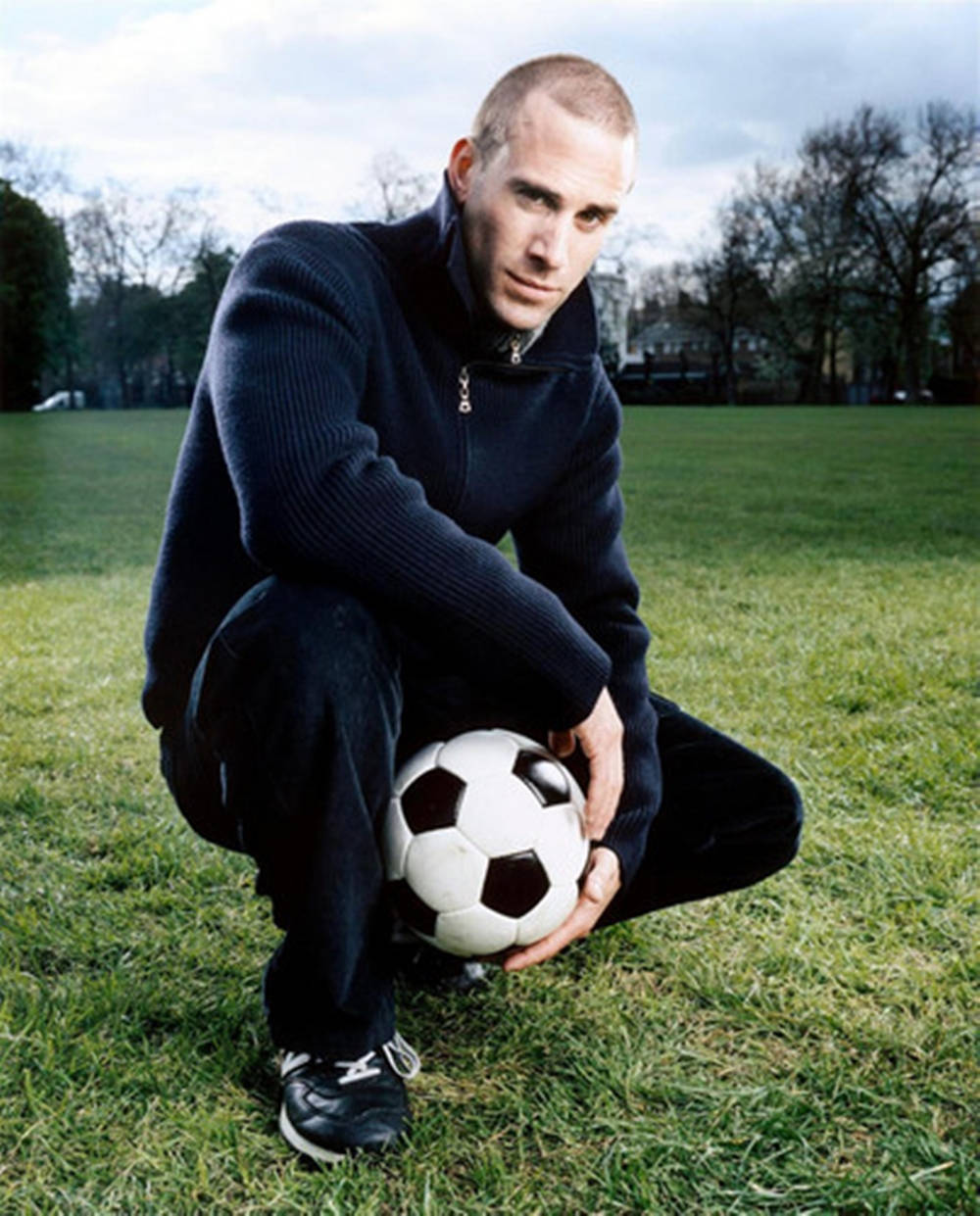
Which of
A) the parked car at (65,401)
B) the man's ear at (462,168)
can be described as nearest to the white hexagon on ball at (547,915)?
the man's ear at (462,168)

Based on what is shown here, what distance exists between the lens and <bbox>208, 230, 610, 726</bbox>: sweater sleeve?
187cm

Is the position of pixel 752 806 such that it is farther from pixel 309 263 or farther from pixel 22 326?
pixel 22 326

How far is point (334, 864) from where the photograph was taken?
1906 millimetres

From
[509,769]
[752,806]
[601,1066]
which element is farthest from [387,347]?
[601,1066]

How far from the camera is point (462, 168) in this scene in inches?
90.7

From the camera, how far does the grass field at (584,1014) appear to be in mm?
1908

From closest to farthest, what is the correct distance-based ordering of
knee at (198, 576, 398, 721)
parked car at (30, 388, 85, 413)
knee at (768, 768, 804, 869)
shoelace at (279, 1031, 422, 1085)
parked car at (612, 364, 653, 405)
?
knee at (198, 576, 398, 721) < shoelace at (279, 1031, 422, 1085) < knee at (768, 768, 804, 869) < parked car at (30, 388, 85, 413) < parked car at (612, 364, 653, 405)

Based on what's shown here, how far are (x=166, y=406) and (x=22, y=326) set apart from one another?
810 centimetres

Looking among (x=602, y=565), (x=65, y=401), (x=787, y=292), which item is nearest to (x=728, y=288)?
(x=787, y=292)

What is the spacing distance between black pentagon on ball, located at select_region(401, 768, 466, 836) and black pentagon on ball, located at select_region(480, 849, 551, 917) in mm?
108

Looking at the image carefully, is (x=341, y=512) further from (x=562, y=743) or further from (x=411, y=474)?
(x=562, y=743)

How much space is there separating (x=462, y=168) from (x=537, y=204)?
7.5 inches

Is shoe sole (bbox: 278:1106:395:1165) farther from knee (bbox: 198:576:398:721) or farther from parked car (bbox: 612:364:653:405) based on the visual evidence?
parked car (bbox: 612:364:653:405)

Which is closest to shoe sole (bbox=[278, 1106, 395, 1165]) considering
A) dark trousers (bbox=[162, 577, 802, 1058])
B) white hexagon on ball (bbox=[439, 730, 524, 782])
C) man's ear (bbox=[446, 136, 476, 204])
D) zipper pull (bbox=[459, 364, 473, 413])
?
dark trousers (bbox=[162, 577, 802, 1058])
